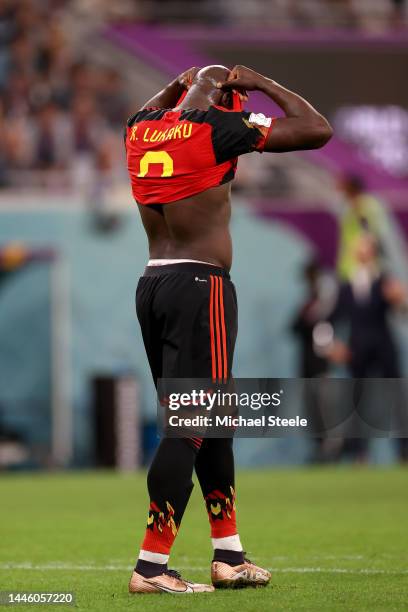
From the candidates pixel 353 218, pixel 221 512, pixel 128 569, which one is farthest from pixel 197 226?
pixel 353 218

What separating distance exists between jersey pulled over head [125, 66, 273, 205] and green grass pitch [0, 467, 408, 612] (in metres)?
1.74

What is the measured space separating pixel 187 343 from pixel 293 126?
1.01 metres

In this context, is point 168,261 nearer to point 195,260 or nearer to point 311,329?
point 195,260

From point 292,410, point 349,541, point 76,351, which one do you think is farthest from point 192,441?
point 76,351

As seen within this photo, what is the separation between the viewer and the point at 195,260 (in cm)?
581

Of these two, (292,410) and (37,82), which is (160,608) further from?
(37,82)

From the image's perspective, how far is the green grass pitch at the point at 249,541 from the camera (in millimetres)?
5543

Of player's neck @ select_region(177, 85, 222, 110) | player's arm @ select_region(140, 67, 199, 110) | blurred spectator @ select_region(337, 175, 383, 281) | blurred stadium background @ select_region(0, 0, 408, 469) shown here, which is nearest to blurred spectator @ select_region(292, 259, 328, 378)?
blurred stadium background @ select_region(0, 0, 408, 469)

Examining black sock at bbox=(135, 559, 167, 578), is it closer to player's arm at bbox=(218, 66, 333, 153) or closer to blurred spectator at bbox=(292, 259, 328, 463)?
player's arm at bbox=(218, 66, 333, 153)

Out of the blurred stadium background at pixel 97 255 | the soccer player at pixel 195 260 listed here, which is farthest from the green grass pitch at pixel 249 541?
the blurred stadium background at pixel 97 255

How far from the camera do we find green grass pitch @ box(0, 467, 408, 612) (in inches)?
218

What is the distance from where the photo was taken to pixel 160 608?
5207 millimetres

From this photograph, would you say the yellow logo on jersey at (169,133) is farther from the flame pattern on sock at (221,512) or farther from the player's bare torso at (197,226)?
the flame pattern on sock at (221,512)

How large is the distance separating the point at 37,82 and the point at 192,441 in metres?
14.6
